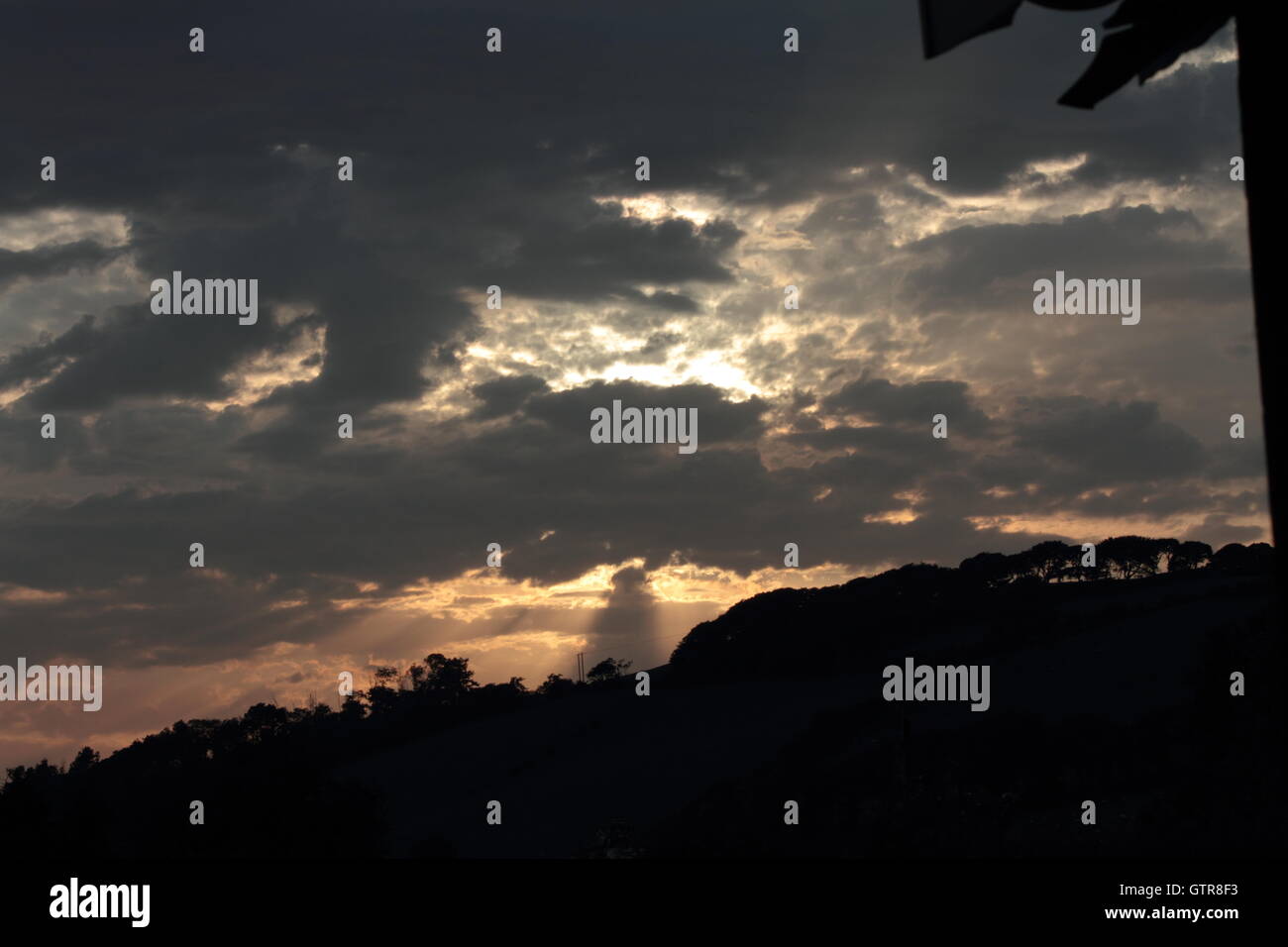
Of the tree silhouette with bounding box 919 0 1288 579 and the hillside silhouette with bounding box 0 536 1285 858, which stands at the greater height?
the tree silhouette with bounding box 919 0 1288 579

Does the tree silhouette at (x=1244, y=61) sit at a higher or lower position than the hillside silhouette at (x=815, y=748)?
higher

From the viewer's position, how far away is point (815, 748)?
229 feet

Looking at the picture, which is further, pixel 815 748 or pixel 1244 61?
pixel 815 748

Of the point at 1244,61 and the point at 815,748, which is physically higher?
the point at 1244,61

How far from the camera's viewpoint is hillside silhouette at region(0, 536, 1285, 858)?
42.6 metres

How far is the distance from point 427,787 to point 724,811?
34830 mm

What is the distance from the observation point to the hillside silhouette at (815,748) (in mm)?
42594

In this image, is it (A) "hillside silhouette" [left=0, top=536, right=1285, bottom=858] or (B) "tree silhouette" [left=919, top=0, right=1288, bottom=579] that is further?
(A) "hillside silhouette" [left=0, top=536, right=1285, bottom=858]

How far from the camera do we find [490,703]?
368 feet

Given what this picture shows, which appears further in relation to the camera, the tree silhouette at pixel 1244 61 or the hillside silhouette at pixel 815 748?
the hillside silhouette at pixel 815 748
